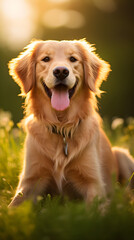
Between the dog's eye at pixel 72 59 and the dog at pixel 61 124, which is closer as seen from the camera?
the dog at pixel 61 124

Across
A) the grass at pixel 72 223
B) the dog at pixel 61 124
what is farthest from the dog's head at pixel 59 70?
the grass at pixel 72 223

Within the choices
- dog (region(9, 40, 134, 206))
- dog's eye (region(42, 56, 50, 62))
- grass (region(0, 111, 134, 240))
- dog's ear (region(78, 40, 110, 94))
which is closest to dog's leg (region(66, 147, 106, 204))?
dog (region(9, 40, 134, 206))

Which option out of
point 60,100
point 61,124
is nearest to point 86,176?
point 61,124

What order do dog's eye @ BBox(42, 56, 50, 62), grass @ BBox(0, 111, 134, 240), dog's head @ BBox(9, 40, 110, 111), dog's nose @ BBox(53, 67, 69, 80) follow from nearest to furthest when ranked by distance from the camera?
grass @ BBox(0, 111, 134, 240)
dog's nose @ BBox(53, 67, 69, 80)
dog's head @ BBox(9, 40, 110, 111)
dog's eye @ BBox(42, 56, 50, 62)

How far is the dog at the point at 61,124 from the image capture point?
3174 millimetres

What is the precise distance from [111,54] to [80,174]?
7.47 m

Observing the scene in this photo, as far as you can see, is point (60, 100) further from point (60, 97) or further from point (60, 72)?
point (60, 72)

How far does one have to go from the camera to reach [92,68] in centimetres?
363

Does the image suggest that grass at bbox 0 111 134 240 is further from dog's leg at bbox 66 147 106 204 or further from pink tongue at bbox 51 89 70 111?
pink tongue at bbox 51 89 70 111

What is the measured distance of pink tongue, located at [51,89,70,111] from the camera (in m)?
3.17

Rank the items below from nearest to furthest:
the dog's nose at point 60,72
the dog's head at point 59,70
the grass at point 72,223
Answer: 1. the grass at point 72,223
2. the dog's nose at point 60,72
3. the dog's head at point 59,70

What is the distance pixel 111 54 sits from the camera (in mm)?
10047

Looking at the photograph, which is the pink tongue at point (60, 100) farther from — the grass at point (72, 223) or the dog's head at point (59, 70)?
the grass at point (72, 223)

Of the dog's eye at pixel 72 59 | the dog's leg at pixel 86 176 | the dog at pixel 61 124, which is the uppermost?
the dog's eye at pixel 72 59
